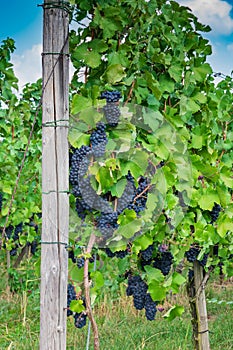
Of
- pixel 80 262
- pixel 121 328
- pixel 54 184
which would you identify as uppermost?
pixel 54 184

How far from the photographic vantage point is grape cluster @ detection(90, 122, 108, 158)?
2.52 m

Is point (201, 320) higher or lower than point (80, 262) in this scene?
lower

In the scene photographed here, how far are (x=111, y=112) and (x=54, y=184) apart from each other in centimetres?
43

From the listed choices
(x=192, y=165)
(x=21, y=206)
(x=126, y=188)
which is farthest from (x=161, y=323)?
(x=126, y=188)

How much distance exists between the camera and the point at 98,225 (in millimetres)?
2646

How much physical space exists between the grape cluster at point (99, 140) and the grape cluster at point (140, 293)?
1.03 meters

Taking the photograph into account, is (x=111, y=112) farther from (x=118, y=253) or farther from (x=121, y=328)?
(x=121, y=328)

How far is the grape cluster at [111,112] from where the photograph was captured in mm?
2600

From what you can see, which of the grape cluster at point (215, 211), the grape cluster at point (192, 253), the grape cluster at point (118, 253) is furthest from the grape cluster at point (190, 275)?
the grape cluster at point (118, 253)

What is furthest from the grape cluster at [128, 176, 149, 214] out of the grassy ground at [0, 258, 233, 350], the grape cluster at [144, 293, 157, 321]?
the grassy ground at [0, 258, 233, 350]

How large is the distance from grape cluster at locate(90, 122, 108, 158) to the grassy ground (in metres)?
1.84

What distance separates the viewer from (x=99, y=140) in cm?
254

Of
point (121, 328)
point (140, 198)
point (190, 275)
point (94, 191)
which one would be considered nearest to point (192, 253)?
point (190, 275)

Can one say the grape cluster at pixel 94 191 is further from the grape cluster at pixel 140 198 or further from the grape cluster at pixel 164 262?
the grape cluster at pixel 164 262
